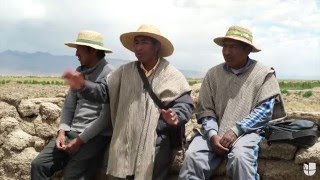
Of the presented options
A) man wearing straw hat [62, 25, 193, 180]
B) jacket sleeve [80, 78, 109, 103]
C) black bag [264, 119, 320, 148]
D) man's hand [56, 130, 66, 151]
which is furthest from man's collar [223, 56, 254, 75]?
man's hand [56, 130, 66, 151]

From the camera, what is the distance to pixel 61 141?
16.8 ft

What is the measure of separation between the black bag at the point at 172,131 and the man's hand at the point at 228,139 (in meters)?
0.49

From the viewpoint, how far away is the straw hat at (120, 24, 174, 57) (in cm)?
464

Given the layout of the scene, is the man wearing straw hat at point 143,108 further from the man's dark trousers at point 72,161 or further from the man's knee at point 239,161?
the man's knee at point 239,161

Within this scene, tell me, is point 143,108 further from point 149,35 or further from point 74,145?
point 74,145

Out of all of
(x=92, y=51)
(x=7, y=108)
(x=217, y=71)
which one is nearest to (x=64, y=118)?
(x=92, y=51)

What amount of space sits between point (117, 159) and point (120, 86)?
73 cm

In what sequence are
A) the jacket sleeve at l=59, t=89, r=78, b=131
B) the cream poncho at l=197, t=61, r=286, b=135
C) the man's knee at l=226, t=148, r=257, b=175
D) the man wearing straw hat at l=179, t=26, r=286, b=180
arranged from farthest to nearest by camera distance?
the jacket sleeve at l=59, t=89, r=78, b=131 → the cream poncho at l=197, t=61, r=286, b=135 → the man wearing straw hat at l=179, t=26, r=286, b=180 → the man's knee at l=226, t=148, r=257, b=175

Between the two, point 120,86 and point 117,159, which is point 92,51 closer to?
point 120,86

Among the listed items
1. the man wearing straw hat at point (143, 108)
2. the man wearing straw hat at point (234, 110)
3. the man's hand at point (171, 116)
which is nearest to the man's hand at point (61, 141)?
the man wearing straw hat at point (143, 108)

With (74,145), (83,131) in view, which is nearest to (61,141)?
(74,145)

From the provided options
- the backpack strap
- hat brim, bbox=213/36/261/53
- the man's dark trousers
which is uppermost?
hat brim, bbox=213/36/261/53

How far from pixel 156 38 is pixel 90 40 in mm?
847

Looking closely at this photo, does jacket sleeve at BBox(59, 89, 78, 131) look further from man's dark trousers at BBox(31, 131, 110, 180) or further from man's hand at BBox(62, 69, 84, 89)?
man's hand at BBox(62, 69, 84, 89)
